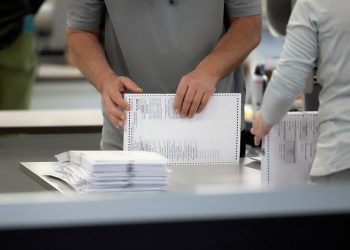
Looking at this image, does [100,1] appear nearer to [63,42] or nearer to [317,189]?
[317,189]

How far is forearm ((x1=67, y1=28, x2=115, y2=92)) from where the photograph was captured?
8.44 feet

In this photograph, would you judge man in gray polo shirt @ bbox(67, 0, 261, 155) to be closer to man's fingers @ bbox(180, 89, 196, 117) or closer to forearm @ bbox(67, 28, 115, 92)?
forearm @ bbox(67, 28, 115, 92)

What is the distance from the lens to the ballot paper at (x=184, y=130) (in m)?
2.38

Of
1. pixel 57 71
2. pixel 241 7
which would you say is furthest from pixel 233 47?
pixel 57 71

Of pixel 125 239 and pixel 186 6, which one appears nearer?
pixel 125 239

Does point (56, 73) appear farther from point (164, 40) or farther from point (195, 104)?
point (195, 104)

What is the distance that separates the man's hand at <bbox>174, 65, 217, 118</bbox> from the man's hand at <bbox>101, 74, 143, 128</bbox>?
0.44ft

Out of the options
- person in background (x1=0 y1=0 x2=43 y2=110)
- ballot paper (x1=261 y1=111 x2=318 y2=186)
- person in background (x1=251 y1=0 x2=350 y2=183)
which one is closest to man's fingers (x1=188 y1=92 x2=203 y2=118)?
ballot paper (x1=261 y1=111 x2=318 y2=186)

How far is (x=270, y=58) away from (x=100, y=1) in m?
1.72

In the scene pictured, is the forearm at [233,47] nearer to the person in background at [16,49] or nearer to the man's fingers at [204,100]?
the man's fingers at [204,100]

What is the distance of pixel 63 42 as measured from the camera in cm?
1391

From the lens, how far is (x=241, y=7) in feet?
8.83

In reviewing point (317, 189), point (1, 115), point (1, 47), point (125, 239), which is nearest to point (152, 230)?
point (125, 239)

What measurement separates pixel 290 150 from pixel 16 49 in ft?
9.08
